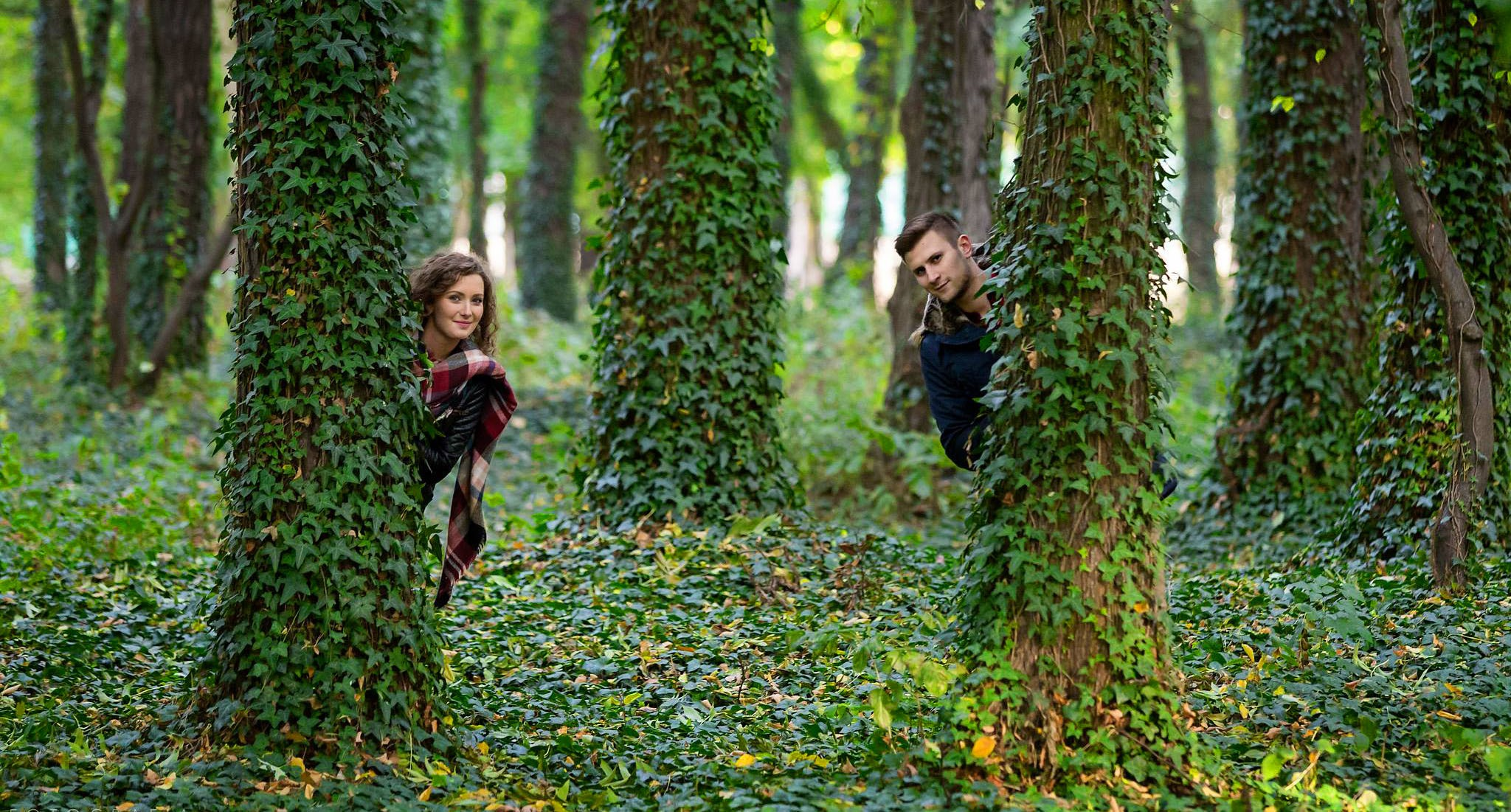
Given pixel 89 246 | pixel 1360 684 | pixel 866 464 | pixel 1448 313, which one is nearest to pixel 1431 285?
pixel 1448 313

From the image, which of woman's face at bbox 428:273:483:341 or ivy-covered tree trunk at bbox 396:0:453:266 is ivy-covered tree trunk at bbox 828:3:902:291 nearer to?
ivy-covered tree trunk at bbox 396:0:453:266

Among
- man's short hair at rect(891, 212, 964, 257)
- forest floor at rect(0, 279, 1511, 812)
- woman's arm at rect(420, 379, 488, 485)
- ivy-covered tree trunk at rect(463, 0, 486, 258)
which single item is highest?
ivy-covered tree trunk at rect(463, 0, 486, 258)

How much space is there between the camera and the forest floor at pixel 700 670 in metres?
4.30

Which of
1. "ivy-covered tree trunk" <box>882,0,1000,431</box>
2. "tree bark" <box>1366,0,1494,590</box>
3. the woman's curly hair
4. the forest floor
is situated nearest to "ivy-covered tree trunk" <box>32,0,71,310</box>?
the forest floor

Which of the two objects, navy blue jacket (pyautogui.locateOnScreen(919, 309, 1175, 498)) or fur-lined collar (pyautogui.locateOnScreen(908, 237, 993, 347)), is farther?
fur-lined collar (pyautogui.locateOnScreen(908, 237, 993, 347))

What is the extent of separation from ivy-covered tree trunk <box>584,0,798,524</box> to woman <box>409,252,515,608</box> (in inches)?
100

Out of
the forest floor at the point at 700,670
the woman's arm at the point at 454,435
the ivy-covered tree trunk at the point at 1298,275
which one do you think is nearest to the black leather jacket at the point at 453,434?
the woman's arm at the point at 454,435

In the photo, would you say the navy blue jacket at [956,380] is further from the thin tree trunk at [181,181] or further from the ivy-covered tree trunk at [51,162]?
the ivy-covered tree trunk at [51,162]

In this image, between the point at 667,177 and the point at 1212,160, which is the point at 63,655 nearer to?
the point at 667,177

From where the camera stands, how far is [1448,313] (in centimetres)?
607

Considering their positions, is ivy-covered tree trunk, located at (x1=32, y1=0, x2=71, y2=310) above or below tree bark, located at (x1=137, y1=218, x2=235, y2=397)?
above

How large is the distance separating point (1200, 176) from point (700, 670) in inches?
720

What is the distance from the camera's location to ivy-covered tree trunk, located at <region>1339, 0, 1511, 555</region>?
6605 millimetres

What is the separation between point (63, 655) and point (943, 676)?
4242 millimetres
